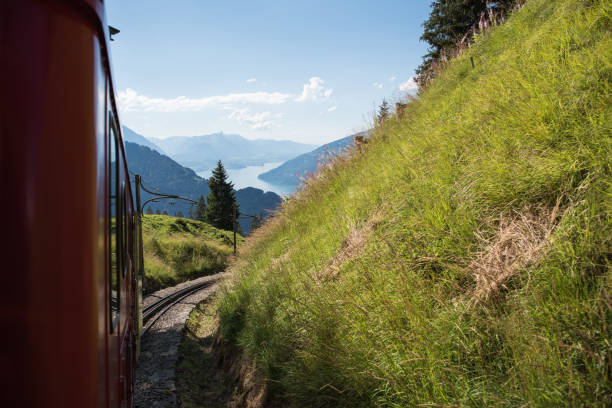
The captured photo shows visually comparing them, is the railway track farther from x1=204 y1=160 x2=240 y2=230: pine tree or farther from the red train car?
x1=204 y1=160 x2=240 y2=230: pine tree

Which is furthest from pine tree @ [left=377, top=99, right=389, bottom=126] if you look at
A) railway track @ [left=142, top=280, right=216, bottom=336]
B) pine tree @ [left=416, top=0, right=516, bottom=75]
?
pine tree @ [left=416, top=0, right=516, bottom=75]

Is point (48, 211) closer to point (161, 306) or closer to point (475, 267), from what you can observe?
point (475, 267)

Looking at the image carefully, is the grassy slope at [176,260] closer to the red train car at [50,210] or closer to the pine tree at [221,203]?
the pine tree at [221,203]

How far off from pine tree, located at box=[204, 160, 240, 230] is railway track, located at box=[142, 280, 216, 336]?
31.5m

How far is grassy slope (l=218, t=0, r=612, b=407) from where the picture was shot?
169 cm

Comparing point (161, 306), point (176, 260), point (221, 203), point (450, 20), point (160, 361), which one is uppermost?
point (450, 20)

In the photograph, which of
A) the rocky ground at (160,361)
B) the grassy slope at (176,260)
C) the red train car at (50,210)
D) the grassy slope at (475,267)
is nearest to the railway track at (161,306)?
the rocky ground at (160,361)

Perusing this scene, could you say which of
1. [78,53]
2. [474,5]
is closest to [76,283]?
[78,53]

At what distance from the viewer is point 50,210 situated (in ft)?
4.10

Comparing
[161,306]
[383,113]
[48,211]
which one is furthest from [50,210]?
[161,306]

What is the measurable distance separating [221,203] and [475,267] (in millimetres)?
51452

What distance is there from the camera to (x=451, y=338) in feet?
6.81

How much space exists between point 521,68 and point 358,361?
3.89 m

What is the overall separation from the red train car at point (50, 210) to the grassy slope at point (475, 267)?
1.54m
